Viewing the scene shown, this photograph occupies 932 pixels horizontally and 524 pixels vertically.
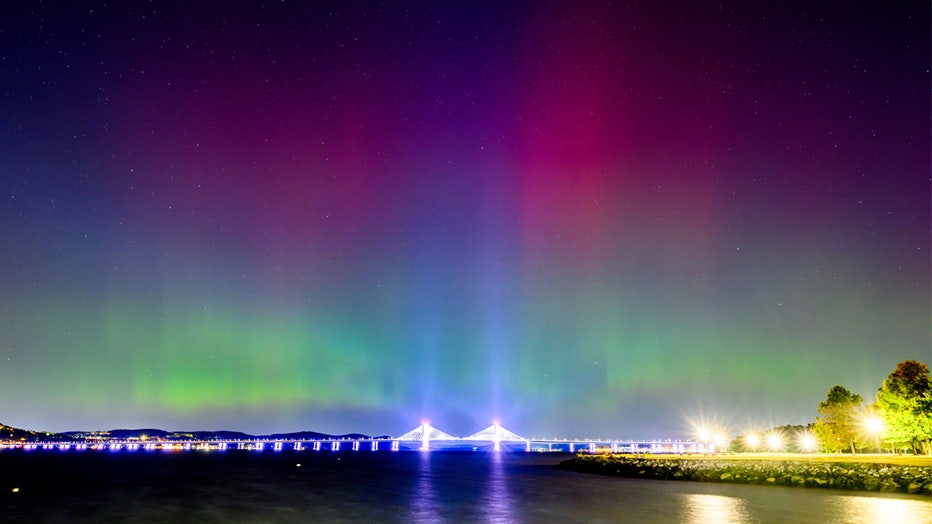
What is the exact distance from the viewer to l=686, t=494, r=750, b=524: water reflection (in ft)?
101

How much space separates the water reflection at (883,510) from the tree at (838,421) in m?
46.3

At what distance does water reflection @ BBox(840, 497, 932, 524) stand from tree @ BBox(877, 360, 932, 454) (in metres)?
29.0

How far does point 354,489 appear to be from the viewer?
59375 millimetres

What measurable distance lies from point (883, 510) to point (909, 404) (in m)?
36.0

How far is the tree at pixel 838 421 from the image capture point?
257 feet

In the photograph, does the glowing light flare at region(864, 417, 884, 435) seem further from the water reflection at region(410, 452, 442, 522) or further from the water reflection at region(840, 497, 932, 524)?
the water reflection at region(410, 452, 442, 522)

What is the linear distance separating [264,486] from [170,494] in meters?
11.5

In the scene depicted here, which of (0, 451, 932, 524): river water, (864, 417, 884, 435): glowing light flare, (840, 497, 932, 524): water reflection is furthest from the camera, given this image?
(864, 417, 884, 435): glowing light flare

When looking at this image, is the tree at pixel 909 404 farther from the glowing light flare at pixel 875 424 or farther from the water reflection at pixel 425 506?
the water reflection at pixel 425 506

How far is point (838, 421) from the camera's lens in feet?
259

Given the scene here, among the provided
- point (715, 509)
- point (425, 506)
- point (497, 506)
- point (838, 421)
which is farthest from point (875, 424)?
point (425, 506)

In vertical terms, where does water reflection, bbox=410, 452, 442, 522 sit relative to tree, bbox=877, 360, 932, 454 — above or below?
below

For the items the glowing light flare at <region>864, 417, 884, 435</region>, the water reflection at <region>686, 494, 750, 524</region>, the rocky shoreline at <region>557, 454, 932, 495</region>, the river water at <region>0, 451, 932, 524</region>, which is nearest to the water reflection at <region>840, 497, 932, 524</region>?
the river water at <region>0, 451, 932, 524</region>

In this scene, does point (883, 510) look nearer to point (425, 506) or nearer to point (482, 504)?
point (482, 504)
